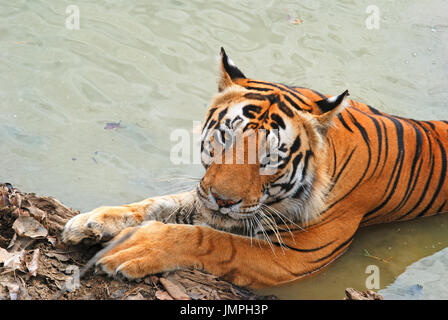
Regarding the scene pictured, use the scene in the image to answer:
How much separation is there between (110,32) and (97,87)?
1.09 metres

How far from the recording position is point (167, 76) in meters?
6.03

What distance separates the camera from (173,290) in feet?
10.8

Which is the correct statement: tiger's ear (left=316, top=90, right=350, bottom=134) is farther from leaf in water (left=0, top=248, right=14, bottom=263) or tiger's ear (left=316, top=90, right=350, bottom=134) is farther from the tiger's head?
leaf in water (left=0, top=248, right=14, bottom=263)

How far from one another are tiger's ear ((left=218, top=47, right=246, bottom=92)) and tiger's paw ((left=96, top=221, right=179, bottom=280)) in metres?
1.01

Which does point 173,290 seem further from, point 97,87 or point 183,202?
point 97,87

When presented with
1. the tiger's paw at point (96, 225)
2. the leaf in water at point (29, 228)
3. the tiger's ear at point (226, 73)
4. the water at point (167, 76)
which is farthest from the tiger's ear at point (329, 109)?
the leaf in water at point (29, 228)

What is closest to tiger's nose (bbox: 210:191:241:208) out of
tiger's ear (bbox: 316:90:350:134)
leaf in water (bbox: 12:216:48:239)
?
tiger's ear (bbox: 316:90:350:134)

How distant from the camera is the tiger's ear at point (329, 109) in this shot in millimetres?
3410

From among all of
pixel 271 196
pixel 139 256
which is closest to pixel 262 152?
pixel 271 196

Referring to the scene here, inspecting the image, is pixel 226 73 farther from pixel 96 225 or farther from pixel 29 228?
pixel 29 228

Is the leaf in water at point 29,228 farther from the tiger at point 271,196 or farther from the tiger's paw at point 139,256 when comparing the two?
the tiger's paw at point 139,256

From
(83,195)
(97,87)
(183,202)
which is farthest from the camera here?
(97,87)

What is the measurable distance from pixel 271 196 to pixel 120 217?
0.96 m
